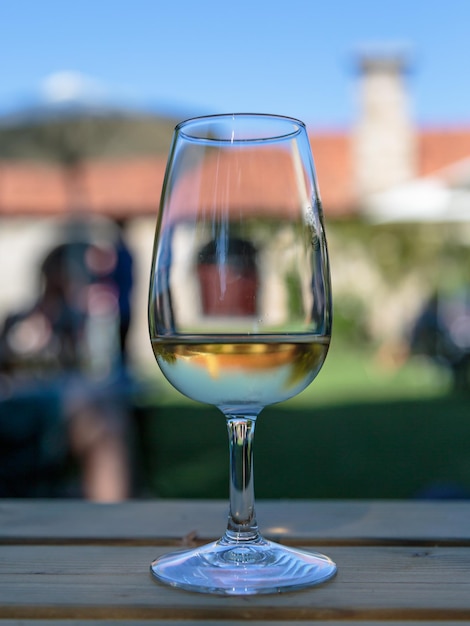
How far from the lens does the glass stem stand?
78 centimetres

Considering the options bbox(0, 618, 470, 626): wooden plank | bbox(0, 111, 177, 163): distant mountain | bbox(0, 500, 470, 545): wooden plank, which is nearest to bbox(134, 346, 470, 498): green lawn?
bbox(0, 500, 470, 545): wooden plank

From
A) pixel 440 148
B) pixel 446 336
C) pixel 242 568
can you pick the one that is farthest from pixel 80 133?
pixel 440 148

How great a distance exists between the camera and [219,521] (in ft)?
3.31

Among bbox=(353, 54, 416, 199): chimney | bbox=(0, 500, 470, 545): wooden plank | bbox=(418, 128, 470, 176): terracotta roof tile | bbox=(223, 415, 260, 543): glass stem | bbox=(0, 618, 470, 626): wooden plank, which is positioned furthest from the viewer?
bbox=(418, 128, 470, 176): terracotta roof tile

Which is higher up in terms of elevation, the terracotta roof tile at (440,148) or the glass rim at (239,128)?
the terracotta roof tile at (440,148)

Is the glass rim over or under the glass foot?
over

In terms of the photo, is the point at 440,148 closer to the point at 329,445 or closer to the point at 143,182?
the point at 143,182

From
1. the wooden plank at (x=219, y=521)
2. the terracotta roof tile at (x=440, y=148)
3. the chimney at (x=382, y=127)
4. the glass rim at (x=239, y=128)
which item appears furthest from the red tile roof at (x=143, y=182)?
the glass rim at (x=239, y=128)

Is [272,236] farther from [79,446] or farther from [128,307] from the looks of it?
[128,307]

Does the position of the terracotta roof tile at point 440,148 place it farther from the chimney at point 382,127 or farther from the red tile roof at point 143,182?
the chimney at point 382,127

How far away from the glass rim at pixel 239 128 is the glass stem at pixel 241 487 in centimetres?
27

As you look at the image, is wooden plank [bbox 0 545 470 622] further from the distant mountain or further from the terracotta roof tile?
the terracotta roof tile

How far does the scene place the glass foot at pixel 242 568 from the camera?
2.32 ft

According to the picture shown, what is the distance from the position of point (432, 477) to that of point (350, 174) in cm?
1519
